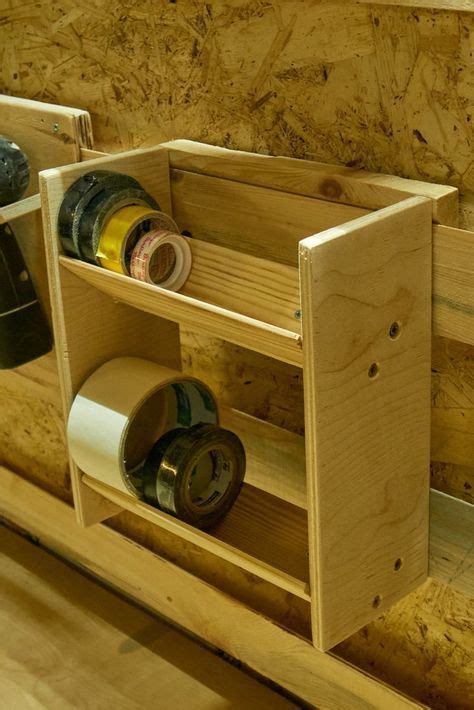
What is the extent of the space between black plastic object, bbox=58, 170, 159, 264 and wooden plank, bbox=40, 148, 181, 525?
11 mm

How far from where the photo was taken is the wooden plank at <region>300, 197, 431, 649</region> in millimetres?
1092

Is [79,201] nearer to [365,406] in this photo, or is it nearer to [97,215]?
[97,215]

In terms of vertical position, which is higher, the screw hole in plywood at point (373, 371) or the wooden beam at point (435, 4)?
the wooden beam at point (435, 4)

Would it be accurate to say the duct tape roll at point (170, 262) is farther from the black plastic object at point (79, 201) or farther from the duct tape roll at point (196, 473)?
the duct tape roll at point (196, 473)

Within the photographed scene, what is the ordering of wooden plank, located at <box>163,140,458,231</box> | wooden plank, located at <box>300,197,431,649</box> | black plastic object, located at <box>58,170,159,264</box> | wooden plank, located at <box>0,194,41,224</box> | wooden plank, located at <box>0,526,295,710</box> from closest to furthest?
wooden plank, located at <box>300,197,431,649</box>
wooden plank, located at <box>163,140,458,231</box>
black plastic object, located at <box>58,170,159,264</box>
wooden plank, located at <box>0,194,41,224</box>
wooden plank, located at <box>0,526,295,710</box>

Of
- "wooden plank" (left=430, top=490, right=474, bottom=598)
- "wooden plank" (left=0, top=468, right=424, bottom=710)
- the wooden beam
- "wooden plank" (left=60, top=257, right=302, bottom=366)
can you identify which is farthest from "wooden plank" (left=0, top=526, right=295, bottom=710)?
the wooden beam

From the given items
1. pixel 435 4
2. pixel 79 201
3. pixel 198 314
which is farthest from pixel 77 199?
pixel 435 4

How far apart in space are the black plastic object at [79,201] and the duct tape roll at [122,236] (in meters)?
0.03

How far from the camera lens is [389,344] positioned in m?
1.18

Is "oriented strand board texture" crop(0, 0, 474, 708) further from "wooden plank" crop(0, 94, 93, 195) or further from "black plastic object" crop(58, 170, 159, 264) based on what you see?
"black plastic object" crop(58, 170, 159, 264)

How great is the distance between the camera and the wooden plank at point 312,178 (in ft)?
3.98

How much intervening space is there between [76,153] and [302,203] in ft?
1.47

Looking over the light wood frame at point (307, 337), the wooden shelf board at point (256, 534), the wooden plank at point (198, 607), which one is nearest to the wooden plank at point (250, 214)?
the light wood frame at point (307, 337)

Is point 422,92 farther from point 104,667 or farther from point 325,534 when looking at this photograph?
point 104,667
